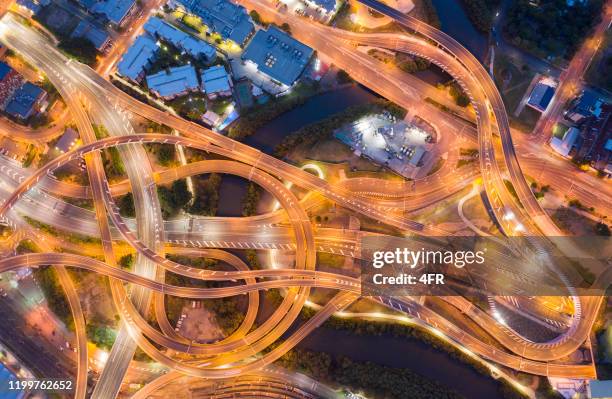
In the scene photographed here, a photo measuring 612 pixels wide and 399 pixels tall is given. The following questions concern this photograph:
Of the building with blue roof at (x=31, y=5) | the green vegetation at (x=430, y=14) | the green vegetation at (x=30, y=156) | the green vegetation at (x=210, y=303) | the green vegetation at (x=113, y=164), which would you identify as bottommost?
the green vegetation at (x=210, y=303)

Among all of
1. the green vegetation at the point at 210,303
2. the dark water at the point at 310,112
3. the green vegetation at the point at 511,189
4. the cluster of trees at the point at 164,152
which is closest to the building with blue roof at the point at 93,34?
the cluster of trees at the point at 164,152

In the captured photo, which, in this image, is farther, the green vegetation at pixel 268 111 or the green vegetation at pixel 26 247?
the green vegetation at pixel 268 111

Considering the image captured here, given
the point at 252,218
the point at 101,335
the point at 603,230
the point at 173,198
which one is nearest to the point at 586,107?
the point at 603,230

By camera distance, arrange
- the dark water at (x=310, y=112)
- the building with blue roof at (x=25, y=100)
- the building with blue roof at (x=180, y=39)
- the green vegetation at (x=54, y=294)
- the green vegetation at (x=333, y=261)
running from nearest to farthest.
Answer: the green vegetation at (x=54, y=294) → the green vegetation at (x=333, y=261) → the building with blue roof at (x=25, y=100) → the building with blue roof at (x=180, y=39) → the dark water at (x=310, y=112)

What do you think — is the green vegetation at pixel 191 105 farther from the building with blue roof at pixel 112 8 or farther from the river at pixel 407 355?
the building with blue roof at pixel 112 8

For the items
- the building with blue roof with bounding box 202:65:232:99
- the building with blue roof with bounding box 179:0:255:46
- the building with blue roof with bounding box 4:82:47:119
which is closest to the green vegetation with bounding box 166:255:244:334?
the building with blue roof with bounding box 202:65:232:99

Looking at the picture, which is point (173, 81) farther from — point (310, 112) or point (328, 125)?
point (328, 125)

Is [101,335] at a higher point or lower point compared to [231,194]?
lower

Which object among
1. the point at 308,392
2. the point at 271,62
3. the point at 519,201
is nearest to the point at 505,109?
the point at 519,201

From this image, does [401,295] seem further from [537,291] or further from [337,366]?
[537,291]
